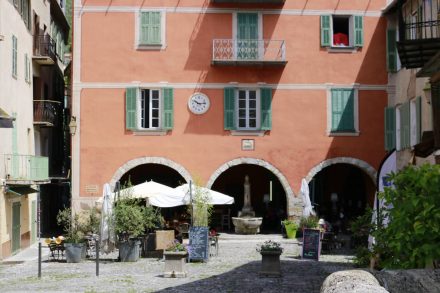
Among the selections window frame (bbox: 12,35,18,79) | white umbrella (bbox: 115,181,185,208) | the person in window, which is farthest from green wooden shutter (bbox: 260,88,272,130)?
window frame (bbox: 12,35,18,79)

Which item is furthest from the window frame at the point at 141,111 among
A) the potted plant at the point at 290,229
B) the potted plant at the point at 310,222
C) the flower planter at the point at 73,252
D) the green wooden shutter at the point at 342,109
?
the flower planter at the point at 73,252

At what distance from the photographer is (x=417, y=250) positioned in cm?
732

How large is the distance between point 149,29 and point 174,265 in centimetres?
1244

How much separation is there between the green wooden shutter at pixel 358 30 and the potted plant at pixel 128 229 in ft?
38.0

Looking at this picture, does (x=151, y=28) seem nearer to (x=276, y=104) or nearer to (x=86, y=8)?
(x=86, y=8)

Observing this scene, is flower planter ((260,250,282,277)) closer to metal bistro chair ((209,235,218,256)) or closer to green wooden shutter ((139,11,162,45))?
metal bistro chair ((209,235,218,256))

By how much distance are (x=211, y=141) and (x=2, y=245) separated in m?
8.79

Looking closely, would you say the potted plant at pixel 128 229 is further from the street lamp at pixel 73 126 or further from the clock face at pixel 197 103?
the clock face at pixel 197 103

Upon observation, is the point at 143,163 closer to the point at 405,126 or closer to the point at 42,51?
the point at 42,51

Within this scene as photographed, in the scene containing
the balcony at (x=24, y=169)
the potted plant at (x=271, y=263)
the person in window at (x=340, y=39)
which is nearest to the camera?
the potted plant at (x=271, y=263)

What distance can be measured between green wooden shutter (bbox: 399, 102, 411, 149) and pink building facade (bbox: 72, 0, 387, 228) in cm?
395

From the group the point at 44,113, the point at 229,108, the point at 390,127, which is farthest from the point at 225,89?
the point at 44,113

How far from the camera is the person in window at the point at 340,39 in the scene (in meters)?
27.3

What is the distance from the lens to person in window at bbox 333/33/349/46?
2733cm
